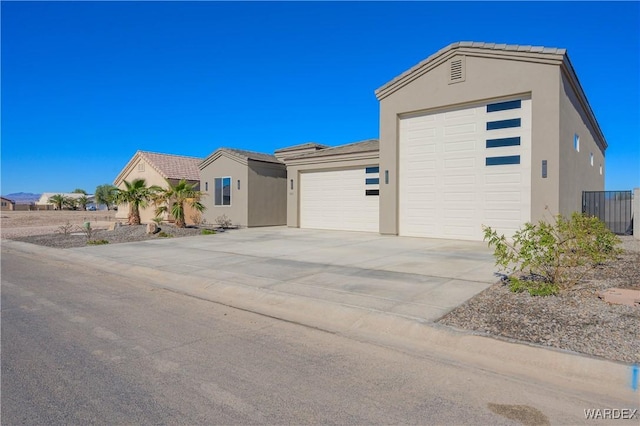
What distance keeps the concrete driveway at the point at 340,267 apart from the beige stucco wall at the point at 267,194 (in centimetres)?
743

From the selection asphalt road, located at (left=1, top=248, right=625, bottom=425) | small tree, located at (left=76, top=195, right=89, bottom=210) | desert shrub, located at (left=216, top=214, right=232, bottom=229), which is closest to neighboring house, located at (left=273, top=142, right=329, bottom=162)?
desert shrub, located at (left=216, top=214, right=232, bottom=229)

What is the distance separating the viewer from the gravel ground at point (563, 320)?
4.30 m

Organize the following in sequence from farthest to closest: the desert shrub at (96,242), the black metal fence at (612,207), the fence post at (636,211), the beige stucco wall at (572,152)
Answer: the black metal fence at (612,207) → the desert shrub at (96,242) → the fence post at (636,211) → the beige stucco wall at (572,152)

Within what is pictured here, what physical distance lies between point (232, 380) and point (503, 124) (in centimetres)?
1312

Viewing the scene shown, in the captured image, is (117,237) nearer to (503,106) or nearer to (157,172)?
(157,172)

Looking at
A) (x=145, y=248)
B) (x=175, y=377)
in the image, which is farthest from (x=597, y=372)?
(x=145, y=248)

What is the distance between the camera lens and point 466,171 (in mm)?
14469

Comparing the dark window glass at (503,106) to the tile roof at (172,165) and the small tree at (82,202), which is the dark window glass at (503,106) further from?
the small tree at (82,202)

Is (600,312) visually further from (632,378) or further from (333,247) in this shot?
(333,247)

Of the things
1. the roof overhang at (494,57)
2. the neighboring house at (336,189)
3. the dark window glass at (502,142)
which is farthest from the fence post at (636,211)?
the neighboring house at (336,189)

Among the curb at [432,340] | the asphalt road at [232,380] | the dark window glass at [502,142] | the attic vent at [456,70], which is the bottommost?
the asphalt road at [232,380]

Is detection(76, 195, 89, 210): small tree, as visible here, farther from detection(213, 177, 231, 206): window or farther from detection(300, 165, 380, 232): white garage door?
detection(300, 165, 380, 232): white garage door

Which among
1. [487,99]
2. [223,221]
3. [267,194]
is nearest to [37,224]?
[223,221]

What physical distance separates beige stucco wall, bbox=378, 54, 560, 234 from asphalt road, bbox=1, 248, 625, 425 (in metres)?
10.7
